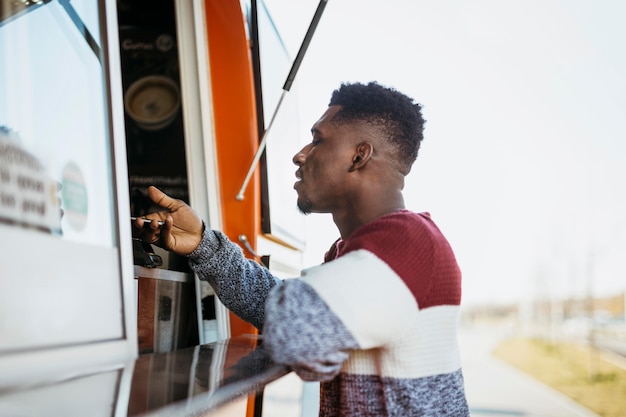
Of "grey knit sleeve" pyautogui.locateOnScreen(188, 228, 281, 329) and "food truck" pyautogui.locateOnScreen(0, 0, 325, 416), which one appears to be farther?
"grey knit sleeve" pyautogui.locateOnScreen(188, 228, 281, 329)

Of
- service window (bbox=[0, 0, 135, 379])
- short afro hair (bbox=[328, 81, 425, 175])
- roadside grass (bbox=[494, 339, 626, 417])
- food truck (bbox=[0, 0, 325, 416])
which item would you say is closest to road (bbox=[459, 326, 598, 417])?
roadside grass (bbox=[494, 339, 626, 417])

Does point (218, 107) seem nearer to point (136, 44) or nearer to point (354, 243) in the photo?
point (136, 44)

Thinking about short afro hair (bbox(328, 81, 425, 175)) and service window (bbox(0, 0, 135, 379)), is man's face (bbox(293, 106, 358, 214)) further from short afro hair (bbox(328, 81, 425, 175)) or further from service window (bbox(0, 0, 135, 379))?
service window (bbox(0, 0, 135, 379))

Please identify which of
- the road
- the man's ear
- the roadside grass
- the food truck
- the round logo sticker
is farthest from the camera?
the road

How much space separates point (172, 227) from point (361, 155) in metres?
0.52

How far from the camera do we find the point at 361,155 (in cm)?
127

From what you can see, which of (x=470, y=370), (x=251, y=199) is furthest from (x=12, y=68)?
(x=470, y=370)

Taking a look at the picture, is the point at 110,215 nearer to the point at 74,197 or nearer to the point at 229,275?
the point at 74,197

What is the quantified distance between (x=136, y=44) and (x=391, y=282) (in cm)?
203

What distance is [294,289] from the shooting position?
36.7 inches

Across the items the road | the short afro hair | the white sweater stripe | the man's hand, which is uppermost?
the short afro hair

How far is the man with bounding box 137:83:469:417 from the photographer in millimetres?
901

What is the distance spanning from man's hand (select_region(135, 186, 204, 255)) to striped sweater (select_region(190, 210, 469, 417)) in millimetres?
432

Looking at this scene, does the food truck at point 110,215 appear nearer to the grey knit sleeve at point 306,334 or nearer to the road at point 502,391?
the grey knit sleeve at point 306,334
